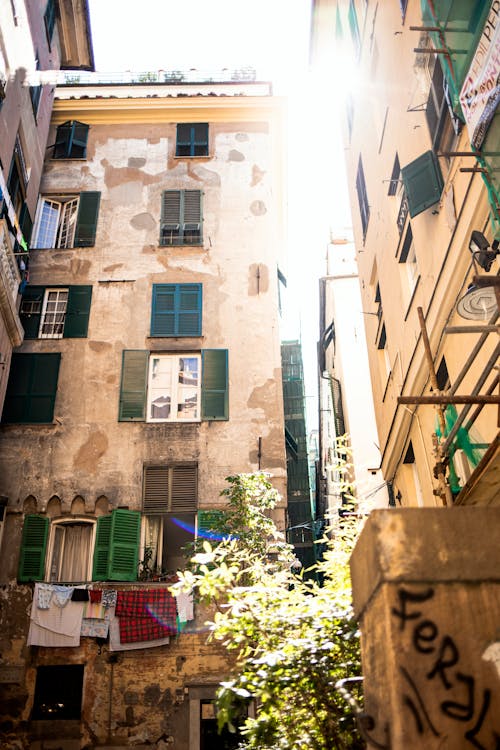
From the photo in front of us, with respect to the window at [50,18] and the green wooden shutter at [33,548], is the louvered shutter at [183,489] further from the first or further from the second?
the window at [50,18]

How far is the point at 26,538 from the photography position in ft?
44.7

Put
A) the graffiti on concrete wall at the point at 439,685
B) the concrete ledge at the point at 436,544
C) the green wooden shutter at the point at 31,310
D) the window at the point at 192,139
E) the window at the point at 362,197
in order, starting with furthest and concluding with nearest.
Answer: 1. the window at the point at 192,139
2. the green wooden shutter at the point at 31,310
3. the window at the point at 362,197
4. the concrete ledge at the point at 436,544
5. the graffiti on concrete wall at the point at 439,685

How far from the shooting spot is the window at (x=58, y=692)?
12195 mm

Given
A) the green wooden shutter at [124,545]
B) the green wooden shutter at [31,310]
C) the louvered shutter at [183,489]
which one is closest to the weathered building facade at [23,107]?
the green wooden shutter at [31,310]

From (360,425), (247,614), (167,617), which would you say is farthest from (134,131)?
(247,614)

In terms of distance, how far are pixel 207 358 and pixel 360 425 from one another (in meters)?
5.17

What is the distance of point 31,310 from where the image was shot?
16484mm

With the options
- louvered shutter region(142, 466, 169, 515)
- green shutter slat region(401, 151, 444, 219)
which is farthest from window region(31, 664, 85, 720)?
green shutter slat region(401, 151, 444, 219)

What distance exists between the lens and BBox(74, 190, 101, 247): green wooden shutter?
17438mm

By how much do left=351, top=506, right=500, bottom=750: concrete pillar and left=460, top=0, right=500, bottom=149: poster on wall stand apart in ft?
15.5

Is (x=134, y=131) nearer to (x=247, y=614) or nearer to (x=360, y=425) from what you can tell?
(x=360, y=425)

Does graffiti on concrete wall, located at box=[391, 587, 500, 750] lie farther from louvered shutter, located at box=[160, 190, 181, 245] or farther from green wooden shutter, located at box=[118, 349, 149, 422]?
louvered shutter, located at box=[160, 190, 181, 245]

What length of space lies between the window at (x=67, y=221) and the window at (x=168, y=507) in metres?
6.92

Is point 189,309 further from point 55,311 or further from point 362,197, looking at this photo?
point 362,197
